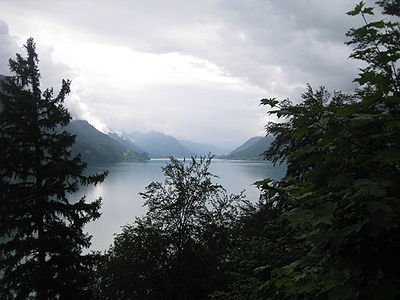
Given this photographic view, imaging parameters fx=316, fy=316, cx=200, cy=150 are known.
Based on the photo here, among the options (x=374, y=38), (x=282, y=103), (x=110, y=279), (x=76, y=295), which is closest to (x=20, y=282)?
(x=76, y=295)

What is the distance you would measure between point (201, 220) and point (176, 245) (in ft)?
6.90

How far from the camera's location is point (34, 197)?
15.0 m

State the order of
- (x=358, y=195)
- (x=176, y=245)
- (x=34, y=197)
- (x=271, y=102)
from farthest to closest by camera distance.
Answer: (x=176, y=245)
(x=34, y=197)
(x=271, y=102)
(x=358, y=195)

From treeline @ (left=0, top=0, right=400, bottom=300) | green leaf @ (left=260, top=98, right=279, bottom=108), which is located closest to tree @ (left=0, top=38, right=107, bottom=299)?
treeline @ (left=0, top=0, right=400, bottom=300)

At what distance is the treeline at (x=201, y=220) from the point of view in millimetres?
2242

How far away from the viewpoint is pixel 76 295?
15586mm

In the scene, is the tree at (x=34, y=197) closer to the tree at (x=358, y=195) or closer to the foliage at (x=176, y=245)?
the foliage at (x=176, y=245)

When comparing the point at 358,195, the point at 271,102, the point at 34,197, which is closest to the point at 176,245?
the point at 34,197

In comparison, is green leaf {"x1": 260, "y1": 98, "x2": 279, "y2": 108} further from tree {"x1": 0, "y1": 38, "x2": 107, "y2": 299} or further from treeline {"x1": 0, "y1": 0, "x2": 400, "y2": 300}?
tree {"x1": 0, "y1": 38, "x2": 107, "y2": 299}

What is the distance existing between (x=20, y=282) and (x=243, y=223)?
12.8 metres

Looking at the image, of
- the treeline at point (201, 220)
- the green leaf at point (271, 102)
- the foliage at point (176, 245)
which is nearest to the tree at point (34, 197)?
the treeline at point (201, 220)

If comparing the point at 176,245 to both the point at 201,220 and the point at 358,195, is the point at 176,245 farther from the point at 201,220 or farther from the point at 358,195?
the point at 358,195

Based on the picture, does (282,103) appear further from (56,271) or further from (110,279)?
(110,279)

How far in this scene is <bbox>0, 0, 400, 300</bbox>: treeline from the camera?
2242 mm
